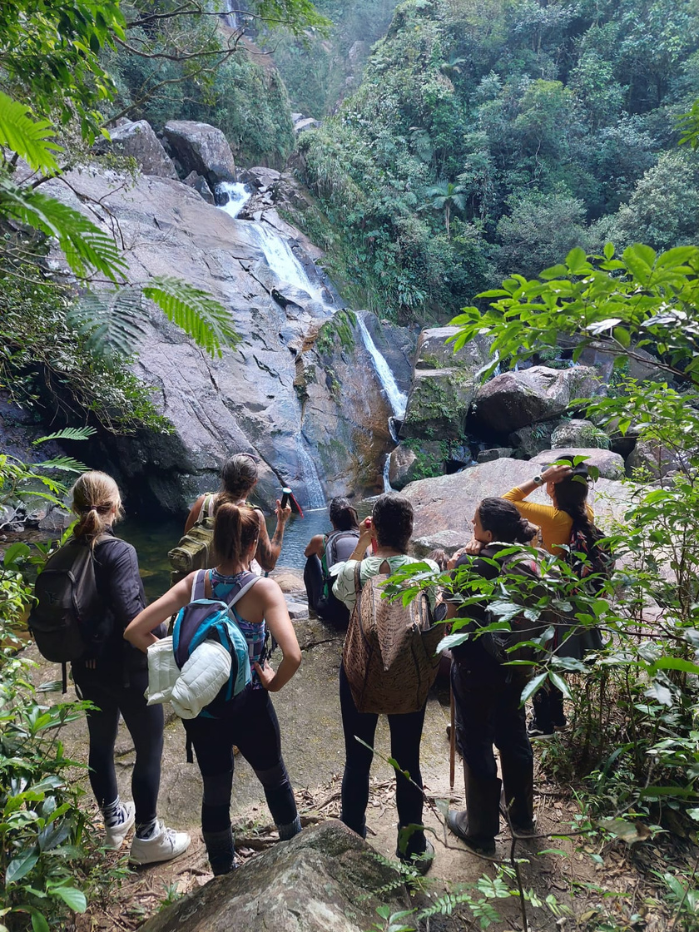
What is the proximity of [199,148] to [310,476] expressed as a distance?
35.7 ft

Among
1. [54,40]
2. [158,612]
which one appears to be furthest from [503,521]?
[54,40]

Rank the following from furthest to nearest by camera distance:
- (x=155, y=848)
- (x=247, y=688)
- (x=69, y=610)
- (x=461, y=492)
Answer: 1. (x=461, y=492)
2. (x=155, y=848)
3. (x=69, y=610)
4. (x=247, y=688)

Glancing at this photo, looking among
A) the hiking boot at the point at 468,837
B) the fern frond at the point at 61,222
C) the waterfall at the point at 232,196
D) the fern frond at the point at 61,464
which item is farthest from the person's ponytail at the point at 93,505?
the waterfall at the point at 232,196

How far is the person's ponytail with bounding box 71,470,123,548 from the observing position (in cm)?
229

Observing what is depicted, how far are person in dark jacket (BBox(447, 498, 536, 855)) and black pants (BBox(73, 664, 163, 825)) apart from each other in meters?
1.36

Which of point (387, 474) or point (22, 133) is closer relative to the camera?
point (22, 133)

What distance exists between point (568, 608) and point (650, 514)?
21.6 inches

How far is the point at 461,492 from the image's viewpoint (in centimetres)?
740

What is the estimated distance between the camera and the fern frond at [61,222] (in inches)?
33.3

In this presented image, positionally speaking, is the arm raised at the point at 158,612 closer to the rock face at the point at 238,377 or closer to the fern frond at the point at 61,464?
the fern frond at the point at 61,464

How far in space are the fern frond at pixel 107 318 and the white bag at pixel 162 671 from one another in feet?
3.71

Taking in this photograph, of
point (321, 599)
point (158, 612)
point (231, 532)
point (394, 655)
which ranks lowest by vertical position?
point (321, 599)

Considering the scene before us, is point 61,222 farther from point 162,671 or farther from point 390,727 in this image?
point 390,727

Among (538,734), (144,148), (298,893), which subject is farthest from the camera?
(144,148)
